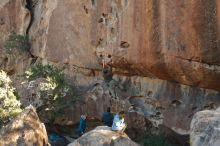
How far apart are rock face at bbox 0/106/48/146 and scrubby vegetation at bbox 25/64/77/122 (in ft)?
9.60

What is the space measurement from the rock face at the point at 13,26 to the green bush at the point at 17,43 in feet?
0.73

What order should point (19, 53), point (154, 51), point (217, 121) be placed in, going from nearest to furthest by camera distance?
point (217, 121) → point (154, 51) → point (19, 53)

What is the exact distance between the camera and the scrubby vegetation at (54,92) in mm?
18453

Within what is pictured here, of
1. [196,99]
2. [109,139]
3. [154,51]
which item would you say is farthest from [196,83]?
[109,139]

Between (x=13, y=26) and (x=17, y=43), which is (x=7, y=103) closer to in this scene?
(x=17, y=43)

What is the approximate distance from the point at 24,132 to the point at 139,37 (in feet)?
15.9

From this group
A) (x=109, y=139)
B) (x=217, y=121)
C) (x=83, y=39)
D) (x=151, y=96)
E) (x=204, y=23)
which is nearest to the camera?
(x=217, y=121)

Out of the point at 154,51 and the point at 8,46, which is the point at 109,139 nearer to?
the point at 154,51

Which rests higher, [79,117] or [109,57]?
[109,57]

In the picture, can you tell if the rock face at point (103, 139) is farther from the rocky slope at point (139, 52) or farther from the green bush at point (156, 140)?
the rocky slope at point (139, 52)

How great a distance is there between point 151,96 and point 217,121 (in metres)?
6.19

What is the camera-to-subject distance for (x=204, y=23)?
15.5 m

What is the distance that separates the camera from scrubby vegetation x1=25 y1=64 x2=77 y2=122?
18453 millimetres

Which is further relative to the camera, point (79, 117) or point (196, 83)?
point (79, 117)
